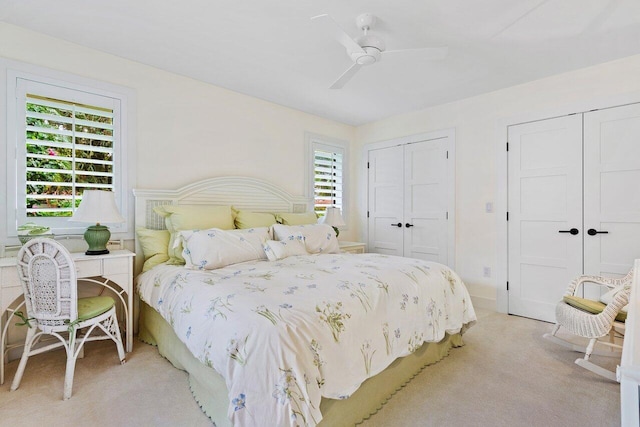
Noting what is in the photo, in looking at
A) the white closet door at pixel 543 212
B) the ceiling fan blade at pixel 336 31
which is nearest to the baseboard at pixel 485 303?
the white closet door at pixel 543 212

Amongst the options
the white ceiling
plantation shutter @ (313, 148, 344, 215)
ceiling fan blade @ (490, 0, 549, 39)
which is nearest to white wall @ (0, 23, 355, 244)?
the white ceiling

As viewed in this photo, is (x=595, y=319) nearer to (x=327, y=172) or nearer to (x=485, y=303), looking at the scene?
(x=485, y=303)

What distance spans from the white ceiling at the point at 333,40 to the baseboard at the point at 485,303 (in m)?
2.42

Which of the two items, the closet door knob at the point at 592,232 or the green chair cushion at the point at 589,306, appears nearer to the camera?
the green chair cushion at the point at 589,306

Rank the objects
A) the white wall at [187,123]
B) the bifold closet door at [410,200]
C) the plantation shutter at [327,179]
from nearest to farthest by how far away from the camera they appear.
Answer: the white wall at [187,123] → the bifold closet door at [410,200] → the plantation shutter at [327,179]

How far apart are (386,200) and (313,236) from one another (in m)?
1.89

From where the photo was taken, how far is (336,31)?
6.29 feet

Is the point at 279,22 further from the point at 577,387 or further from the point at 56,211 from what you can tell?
the point at 577,387

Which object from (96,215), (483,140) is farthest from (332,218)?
(96,215)

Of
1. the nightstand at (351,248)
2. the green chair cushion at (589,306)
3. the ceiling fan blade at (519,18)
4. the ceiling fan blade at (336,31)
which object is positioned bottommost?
the green chair cushion at (589,306)

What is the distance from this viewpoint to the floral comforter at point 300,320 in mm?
1247

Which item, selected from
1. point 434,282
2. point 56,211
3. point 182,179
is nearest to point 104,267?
point 56,211

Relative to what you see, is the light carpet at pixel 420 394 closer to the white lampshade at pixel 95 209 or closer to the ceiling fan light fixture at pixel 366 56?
the white lampshade at pixel 95 209

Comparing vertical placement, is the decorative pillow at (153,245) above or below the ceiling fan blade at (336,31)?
below
